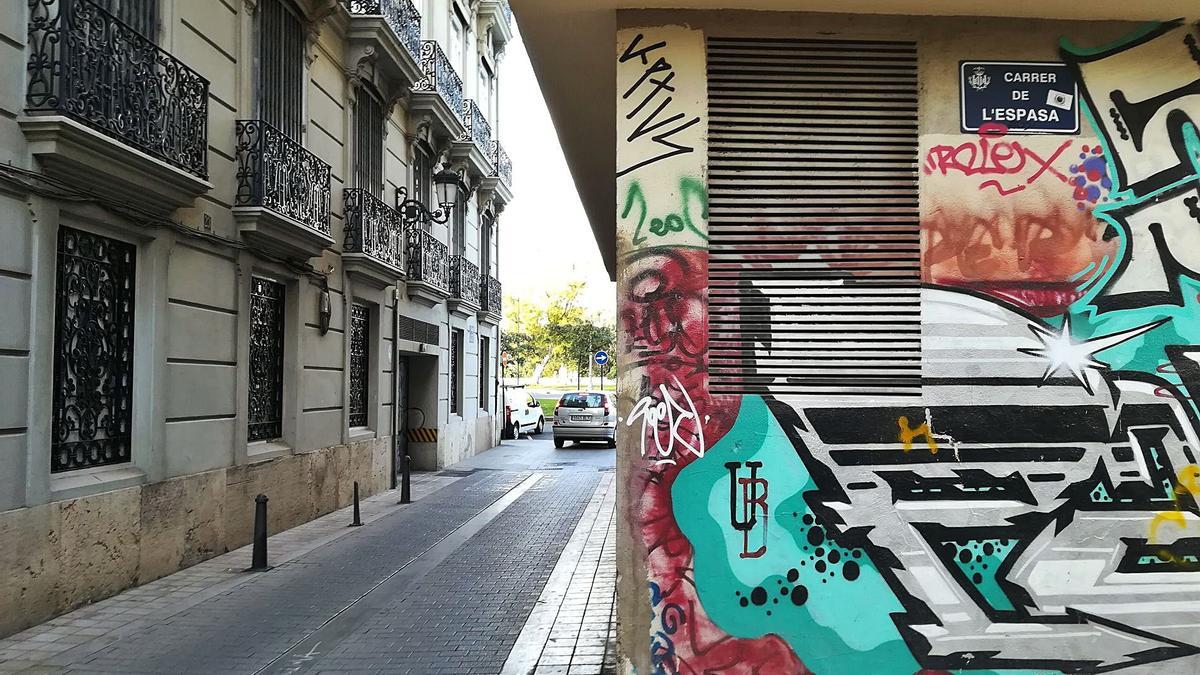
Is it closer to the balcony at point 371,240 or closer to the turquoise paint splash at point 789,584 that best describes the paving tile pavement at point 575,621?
the turquoise paint splash at point 789,584

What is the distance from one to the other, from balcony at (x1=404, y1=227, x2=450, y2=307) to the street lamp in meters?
0.33

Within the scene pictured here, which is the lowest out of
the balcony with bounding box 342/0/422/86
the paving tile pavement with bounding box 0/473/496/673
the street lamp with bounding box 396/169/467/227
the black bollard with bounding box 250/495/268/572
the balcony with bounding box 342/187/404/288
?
the paving tile pavement with bounding box 0/473/496/673

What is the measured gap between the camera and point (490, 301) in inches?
1025

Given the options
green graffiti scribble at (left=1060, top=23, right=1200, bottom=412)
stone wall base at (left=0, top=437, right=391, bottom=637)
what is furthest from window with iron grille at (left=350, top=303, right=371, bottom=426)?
green graffiti scribble at (left=1060, top=23, right=1200, bottom=412)

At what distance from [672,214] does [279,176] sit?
300 inches

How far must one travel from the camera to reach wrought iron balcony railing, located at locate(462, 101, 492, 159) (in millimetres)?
22328

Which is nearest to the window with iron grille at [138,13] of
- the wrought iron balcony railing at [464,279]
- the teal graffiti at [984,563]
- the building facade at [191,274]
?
the building facade at [191,274]

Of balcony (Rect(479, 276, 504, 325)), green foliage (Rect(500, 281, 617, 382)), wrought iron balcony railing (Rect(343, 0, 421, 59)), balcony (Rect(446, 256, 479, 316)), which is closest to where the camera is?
wrought iron balcony railing (Rect(343, 0, 421, 59))

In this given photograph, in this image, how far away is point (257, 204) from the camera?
10258mm

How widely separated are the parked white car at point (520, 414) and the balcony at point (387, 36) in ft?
53.0

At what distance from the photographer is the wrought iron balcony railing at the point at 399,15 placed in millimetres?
14344

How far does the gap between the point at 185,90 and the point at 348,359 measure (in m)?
6.01

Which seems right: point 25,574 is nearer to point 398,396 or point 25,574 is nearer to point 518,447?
point 398,396

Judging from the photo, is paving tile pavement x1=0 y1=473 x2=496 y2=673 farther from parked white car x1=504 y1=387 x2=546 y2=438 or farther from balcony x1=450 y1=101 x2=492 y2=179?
→ parked white car x1=504 y1=387 x2=546 y2=438
